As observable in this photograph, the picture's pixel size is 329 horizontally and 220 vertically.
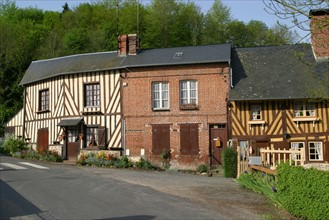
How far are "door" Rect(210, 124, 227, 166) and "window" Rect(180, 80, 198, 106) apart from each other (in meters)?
1.87

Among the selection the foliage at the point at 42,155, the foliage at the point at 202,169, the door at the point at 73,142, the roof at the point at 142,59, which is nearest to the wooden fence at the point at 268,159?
the foliage at the point at 202,169

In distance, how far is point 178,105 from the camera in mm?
20688

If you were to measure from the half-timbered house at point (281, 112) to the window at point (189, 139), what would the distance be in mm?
1804

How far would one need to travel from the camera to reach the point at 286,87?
19.3 metres

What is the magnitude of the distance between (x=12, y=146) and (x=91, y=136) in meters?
5.49

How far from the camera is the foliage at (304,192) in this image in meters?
7.99

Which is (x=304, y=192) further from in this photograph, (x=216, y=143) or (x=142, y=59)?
(x=142, y=59)

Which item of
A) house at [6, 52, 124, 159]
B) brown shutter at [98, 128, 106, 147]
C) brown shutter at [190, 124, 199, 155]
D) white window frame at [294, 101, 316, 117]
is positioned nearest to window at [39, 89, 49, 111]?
house at [6, 52, 124, 159]

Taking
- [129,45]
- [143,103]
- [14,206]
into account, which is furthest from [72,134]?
[14,206]

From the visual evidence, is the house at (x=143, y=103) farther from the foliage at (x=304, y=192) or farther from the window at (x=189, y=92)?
the foliage at (x=304, y=192)

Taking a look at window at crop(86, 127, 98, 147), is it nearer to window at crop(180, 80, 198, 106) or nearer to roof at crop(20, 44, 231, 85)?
roof at crop(20, 44, 231, 85)

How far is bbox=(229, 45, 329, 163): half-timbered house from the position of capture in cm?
1884

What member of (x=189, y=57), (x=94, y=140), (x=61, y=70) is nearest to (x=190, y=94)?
(x=189, y=57)

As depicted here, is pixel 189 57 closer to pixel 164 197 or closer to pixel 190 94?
pixel 190 94
